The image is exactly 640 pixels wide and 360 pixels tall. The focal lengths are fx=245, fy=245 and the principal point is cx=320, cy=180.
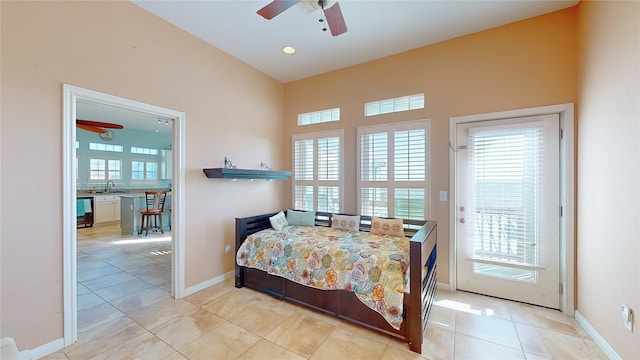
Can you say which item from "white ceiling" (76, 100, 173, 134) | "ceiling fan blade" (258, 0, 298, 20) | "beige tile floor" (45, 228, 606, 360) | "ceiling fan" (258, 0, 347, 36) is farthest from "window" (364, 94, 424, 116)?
"white ceiling" (76, 100, 173, 134)

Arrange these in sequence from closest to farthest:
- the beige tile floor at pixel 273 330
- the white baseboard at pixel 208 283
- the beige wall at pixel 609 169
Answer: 1. the beige wall at pixel 609 169
2. the beige tile floor at pixel 273 330
3. the white baseboard at pixel 208 283

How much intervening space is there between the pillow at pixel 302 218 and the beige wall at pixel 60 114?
823 millimetres

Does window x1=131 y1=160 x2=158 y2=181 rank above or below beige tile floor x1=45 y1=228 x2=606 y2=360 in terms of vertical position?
above

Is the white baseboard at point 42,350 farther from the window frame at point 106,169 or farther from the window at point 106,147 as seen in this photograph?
the window at point 106,147

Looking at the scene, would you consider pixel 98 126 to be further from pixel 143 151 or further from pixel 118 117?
pixel 143 151

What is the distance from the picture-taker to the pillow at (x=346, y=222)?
337 cm

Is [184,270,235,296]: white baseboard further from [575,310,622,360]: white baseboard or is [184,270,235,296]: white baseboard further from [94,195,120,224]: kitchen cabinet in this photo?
[94,195,120,224]: kitchen cabinet

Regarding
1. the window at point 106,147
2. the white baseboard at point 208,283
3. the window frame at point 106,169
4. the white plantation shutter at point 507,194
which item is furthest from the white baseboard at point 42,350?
the window at point 106,147

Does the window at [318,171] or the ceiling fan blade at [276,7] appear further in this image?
the window at [318,171]

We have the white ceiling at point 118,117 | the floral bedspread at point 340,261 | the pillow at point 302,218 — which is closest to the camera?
the floral bedspread at point 340,261

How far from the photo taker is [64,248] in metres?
2.04

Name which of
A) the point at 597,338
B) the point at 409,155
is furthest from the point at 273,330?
the point at 597,338

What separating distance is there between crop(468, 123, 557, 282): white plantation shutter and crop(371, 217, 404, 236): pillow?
86 cm

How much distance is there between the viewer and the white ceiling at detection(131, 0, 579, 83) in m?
2.47
